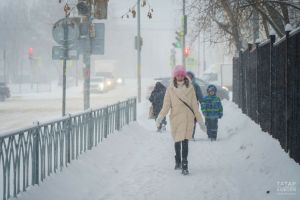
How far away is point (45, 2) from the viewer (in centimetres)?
7900

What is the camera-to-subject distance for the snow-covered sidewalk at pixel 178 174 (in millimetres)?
7207

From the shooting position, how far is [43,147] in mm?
7348

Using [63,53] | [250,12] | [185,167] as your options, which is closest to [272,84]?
[185,167]

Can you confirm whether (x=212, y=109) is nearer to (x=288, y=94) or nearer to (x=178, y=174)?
(x=178, y=174)

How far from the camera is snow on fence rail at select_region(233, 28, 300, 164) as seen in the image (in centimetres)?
778

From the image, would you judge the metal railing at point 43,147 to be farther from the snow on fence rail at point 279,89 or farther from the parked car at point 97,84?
→ the parked car at point 97,84

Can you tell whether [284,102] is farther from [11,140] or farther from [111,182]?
[11,140]

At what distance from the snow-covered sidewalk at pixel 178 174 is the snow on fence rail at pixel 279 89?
0.25 metres

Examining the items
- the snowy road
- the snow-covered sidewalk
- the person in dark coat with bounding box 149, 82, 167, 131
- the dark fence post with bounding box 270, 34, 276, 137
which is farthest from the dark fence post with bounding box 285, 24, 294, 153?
the snowy road

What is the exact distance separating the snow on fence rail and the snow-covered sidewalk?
25 centimetres

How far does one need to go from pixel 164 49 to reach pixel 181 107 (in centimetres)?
15367

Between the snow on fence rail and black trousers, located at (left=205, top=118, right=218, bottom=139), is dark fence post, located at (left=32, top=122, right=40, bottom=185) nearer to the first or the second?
the snow on fence rail

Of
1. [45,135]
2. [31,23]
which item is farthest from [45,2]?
[45,135]

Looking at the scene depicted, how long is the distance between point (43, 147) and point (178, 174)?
8.68ft
